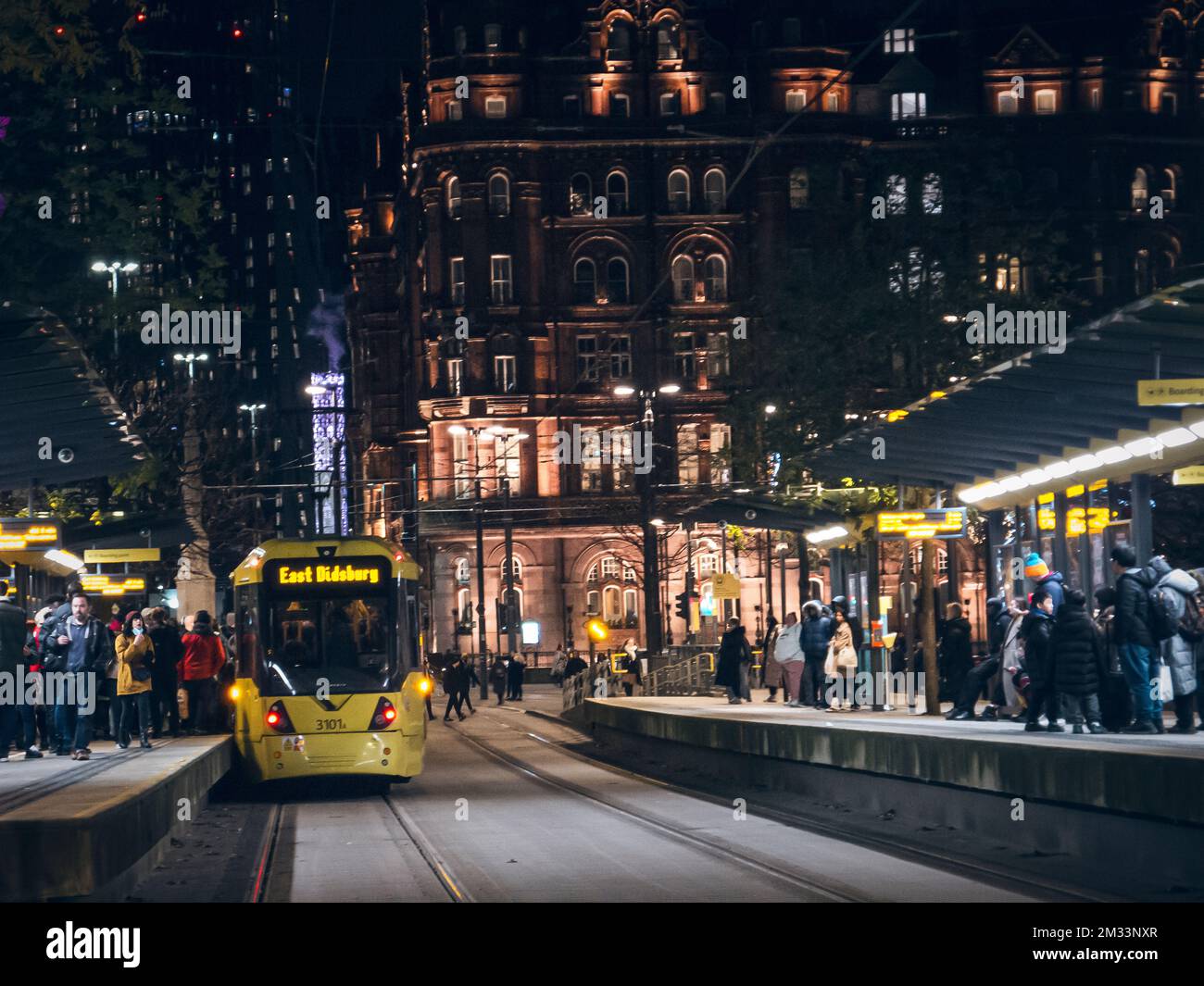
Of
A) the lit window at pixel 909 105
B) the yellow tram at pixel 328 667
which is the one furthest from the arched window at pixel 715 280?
the yellow tram at pixel 328 667

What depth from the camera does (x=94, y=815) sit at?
1367 cm

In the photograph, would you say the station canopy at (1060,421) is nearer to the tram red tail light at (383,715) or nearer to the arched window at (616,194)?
the tram red tail light at (383,715)

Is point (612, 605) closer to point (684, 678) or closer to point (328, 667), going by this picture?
point (684, 678)

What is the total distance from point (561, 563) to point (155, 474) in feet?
202

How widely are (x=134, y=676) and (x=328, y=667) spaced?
2242 mm

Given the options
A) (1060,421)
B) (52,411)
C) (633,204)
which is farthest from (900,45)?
(52,411)

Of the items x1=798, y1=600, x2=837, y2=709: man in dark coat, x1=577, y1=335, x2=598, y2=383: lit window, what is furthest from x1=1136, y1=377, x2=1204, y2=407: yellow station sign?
x1=577, y1=335, x2=598, y2=383: lit window

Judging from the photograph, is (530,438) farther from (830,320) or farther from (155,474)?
(155,474)

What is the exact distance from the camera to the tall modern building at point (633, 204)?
93.8 metres

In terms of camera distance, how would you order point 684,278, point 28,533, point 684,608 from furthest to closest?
point 684,278, point 684,608, point 28,533

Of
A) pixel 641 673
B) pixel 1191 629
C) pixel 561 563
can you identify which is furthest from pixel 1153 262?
pixel 1191 629

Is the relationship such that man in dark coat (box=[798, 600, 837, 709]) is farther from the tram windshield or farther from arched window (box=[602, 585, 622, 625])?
arched window (box=[602, 585, 622, 625])

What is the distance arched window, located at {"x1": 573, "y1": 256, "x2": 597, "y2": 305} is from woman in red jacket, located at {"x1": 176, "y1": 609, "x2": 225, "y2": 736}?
66.1 m

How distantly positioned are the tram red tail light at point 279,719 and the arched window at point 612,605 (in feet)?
228
